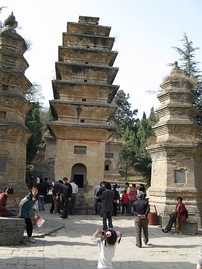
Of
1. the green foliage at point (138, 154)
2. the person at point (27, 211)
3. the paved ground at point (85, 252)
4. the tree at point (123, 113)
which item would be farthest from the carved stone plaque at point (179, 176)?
the tree at point (123, 113)

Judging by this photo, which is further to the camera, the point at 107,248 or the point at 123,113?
the point at 123,113

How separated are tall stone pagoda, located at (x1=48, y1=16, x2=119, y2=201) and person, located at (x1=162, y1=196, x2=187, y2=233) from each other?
7.62 m

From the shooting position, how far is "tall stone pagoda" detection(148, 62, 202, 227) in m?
11.8

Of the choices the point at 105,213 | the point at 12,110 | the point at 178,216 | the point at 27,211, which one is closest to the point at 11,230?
the point at 27,211

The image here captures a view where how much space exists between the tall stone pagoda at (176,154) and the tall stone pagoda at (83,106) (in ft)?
18.0

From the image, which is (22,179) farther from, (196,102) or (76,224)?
(196,102)

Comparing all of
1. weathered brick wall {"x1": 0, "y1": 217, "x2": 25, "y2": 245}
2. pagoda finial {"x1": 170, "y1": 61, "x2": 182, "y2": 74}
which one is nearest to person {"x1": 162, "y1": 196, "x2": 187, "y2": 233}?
weathered brick wall {"x1": 0, "y1": 217, "x2": 25, "y2": 245}

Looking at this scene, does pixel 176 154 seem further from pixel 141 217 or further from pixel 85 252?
pixel 85 252

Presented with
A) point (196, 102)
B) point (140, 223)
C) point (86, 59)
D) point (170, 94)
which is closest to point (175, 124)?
point (170, 94)

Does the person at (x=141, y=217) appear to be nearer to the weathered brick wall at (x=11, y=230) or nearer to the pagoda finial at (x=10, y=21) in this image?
the weathered brick wall at (x=11, y=230)

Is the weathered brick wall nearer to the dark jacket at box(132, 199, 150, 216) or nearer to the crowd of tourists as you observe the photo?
the crowd of tourists

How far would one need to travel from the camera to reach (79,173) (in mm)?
18125

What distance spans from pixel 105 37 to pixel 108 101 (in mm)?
4481

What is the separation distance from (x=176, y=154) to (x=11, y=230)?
711 centimetres
